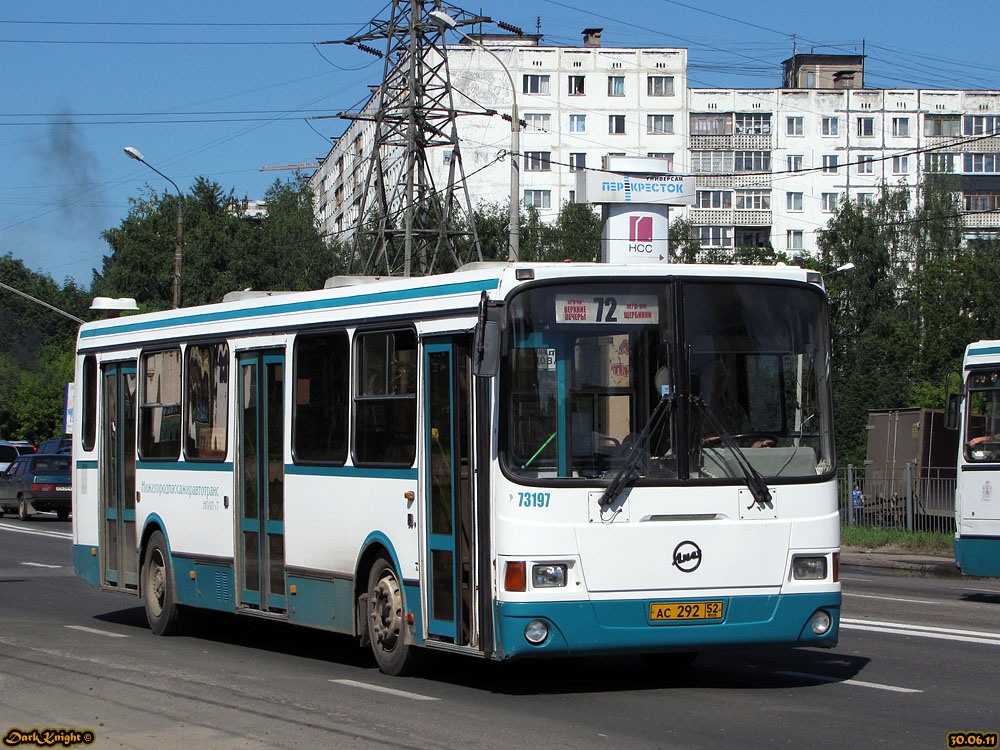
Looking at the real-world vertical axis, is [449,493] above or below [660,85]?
below

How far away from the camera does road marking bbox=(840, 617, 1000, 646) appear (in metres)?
12.5

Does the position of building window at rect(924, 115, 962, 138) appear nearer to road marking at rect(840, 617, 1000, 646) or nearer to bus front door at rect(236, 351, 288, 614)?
road marking at rect(840, 617, 1000, 646)

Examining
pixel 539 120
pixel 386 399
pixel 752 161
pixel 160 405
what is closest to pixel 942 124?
pixel 752 161

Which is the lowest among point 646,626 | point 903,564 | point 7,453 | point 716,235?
point 903,564

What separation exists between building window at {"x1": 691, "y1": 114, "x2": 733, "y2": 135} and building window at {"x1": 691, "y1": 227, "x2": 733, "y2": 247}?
573cm

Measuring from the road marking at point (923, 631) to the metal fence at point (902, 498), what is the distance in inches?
524

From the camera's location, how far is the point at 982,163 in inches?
3568

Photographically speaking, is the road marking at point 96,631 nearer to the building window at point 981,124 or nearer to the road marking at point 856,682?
the road marking at point 856,682

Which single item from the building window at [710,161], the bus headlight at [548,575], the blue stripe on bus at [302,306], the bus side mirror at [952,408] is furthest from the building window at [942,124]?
the bus headlight at [548,575]

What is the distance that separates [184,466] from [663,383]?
553 cm

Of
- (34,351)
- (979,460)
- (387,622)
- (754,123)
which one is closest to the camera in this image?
(387,622)

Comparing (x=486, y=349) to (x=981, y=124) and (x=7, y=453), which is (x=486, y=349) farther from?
(x=981, y=124)

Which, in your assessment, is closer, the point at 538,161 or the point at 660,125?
the point at 538,161

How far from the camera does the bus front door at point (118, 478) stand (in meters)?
14.2
